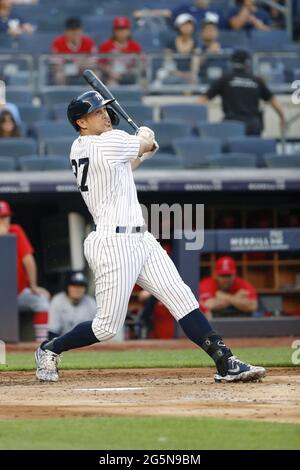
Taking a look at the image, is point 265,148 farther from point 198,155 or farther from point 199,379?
point 199,379

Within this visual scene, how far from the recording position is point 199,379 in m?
7.51

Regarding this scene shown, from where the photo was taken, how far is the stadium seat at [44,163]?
12.0m

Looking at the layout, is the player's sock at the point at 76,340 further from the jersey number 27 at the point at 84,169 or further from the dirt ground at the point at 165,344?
the dirt ground at the point at 165,344

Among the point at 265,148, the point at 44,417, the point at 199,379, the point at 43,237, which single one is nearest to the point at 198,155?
the point at 265,148

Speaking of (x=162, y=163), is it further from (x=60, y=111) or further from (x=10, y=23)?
(x=10, y=23)

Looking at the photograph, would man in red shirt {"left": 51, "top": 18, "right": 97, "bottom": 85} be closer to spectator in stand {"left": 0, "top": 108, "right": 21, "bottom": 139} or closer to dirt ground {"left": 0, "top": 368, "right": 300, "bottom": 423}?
spectator in stand {"left": 0, "top": 108, "right": 21, "bottom": 139}

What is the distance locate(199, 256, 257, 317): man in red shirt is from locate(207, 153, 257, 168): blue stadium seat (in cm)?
113

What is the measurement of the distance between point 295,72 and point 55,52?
2.72 metres

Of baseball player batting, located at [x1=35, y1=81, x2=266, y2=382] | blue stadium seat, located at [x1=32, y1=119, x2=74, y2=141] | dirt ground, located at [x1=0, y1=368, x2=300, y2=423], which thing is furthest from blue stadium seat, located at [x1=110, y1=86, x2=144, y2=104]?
baseball player batting, located at [x1=35, y1=81, x2=266, y2=382]

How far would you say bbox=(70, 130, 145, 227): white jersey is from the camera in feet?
22.7

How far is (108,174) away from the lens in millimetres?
6941

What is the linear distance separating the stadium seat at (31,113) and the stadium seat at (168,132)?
4.13ft

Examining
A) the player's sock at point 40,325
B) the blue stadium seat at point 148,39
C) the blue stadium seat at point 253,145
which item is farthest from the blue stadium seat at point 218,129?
the player's sock at point 40,325

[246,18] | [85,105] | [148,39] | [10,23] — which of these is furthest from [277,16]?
[85,105]
